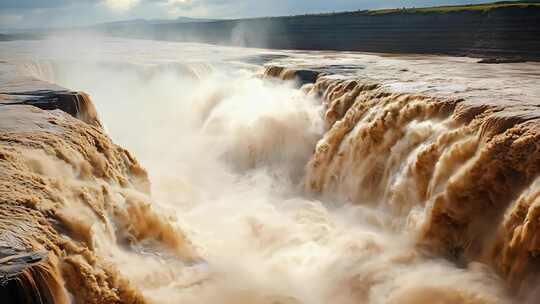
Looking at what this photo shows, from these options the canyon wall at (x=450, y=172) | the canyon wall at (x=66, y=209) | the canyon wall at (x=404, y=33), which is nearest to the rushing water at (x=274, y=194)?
the canyon wall at (x=450, y=172)

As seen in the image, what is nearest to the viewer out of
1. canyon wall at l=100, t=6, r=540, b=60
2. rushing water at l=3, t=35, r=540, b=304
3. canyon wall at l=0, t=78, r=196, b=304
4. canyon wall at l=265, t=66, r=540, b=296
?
canyon wall at l=0, t=78, r=196, b=304

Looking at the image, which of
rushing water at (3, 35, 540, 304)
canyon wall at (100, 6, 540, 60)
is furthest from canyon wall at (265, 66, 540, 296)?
canyon wall at (100, 6, 540, 60)

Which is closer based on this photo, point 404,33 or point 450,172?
point 450,172

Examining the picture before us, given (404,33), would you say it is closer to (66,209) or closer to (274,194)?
(274,194)

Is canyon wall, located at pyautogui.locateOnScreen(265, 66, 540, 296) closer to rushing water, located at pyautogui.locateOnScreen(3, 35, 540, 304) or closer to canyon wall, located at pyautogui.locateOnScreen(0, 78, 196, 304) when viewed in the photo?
rushing water, located at pyautogui.locateOnScreen(3, 35, 540, 304)

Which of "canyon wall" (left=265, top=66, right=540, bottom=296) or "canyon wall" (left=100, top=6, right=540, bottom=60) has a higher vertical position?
"canyon wall" (left=100, top=6, right=540, bottom=60)

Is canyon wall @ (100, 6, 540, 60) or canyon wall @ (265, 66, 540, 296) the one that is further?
canyon wall @ (100, 6, 540, 60)

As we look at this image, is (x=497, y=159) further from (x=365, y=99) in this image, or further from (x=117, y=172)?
(x=117, y=172)

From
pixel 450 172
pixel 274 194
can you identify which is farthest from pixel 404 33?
pixel 450 172

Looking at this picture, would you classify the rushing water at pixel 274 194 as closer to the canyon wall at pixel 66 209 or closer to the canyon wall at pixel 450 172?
the canyon wall at pixel 450 172
